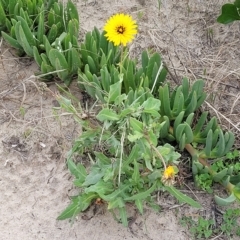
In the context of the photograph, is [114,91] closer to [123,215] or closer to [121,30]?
[121,30]

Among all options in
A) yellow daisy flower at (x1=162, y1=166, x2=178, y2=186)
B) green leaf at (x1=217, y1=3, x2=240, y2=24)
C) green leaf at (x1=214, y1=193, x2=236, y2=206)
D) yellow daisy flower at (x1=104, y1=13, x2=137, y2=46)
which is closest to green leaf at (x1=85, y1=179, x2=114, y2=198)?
yellow daisy flower at (x1=162, y1=166, x2=178, y2=186)

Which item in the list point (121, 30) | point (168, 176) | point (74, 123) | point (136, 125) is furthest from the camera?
point (74, 123)

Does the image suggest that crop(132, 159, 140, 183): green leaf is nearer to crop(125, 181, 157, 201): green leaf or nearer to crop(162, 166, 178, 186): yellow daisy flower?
crop(125, 181, 157, 201): green leaf

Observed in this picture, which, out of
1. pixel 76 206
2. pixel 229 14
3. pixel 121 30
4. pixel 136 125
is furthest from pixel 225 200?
pixel 229 14

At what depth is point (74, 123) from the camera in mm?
2656

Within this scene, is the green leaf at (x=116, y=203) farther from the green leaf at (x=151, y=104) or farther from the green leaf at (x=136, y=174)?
the green leaf at (x=151, y=104)

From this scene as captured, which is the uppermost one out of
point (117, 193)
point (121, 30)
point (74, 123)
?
point (121, 30)

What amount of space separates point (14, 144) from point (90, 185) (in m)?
0.52

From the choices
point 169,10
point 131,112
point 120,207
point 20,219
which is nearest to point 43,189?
point 20,219

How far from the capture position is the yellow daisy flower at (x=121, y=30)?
222 cm

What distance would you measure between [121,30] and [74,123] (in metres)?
0.61

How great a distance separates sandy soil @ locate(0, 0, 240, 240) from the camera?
231cm

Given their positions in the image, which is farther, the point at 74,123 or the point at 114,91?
the point at 74,123

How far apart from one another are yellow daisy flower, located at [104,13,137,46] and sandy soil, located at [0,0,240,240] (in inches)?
20.8
